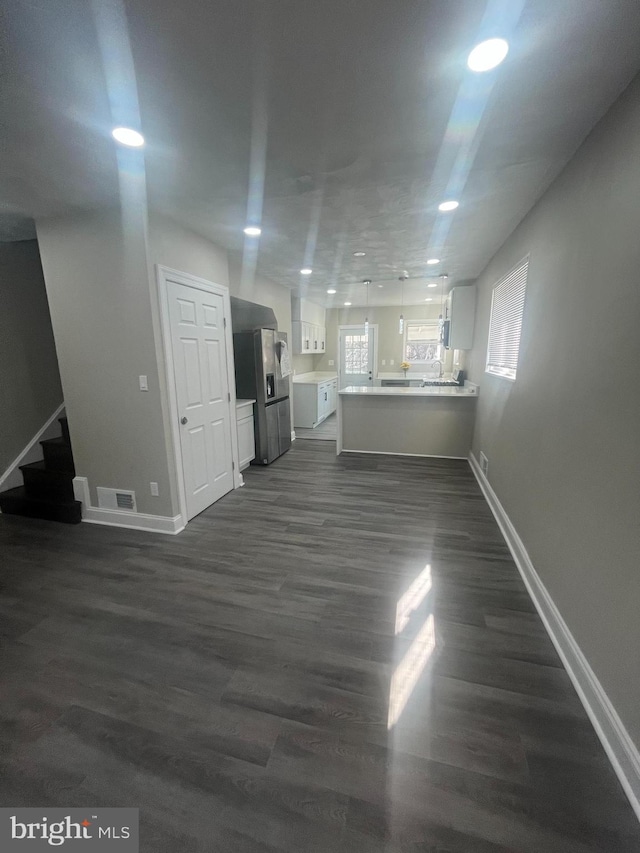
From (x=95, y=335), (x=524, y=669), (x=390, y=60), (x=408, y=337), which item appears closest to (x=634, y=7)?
(x=390, y=60)

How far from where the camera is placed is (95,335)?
108 inches

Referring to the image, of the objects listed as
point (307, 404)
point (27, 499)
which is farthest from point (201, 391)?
point (307, 404)

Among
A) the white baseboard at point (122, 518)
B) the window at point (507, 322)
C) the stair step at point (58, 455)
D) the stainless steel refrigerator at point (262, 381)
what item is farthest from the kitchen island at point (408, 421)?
the stair step at point (58, 455)

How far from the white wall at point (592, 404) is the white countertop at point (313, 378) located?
4.49 m

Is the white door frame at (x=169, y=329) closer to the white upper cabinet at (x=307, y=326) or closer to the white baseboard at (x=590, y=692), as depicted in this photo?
the white baseboard at (x=590, y=692)

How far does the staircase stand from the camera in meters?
3.13

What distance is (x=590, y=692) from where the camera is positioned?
1.42m

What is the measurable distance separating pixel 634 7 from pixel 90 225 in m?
3.13

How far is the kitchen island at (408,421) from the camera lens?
4.68 meters

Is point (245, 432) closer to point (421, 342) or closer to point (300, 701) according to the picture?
point (300, 701)

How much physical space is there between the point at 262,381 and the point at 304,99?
10.4ft

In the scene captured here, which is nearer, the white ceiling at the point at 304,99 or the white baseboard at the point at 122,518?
the white ceiling at the point at 304,99

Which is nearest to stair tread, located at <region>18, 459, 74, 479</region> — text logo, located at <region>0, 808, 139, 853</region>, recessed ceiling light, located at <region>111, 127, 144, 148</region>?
text logo, located at <region>0, 808, 139, 853</region>

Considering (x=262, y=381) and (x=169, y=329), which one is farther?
(x=262, y=381)
